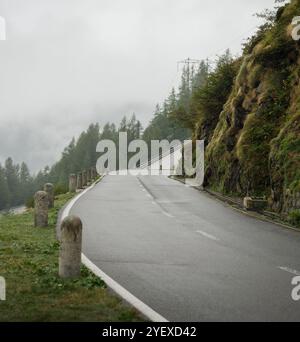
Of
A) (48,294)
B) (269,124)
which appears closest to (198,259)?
(48,294)

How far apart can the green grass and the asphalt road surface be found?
1.76 feet

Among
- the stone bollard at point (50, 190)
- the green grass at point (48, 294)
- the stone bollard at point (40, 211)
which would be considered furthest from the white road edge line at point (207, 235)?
the stone bollard at point (50, 190)

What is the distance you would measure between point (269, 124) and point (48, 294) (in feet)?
50.6

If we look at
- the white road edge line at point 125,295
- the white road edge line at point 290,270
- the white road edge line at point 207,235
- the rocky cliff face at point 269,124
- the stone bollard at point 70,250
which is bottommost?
the white road edge line at point 207,235

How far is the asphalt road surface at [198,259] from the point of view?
672 centimetres

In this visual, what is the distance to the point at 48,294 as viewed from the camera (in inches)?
277

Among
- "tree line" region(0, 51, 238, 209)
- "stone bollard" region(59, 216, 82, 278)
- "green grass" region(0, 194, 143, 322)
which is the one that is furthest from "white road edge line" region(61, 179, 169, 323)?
"tree line" region(0, 51, 238, 209)

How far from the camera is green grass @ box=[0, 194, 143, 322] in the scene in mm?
6062

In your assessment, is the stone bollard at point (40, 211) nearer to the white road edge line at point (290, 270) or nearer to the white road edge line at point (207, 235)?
the white road edge line at point (207, 235)

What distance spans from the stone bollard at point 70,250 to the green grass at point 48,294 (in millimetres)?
167

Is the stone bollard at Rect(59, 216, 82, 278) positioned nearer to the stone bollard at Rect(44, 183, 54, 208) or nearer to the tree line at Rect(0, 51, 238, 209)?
the stone bollard at Rect(44, 183, 54, 208)

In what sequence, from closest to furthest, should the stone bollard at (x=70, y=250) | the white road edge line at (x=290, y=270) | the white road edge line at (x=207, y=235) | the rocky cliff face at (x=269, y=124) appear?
the stone bollard at (x=70, y=250) < the white road edge line at (x=290, y=270) < the white road edge line at (x=207, y=235) < the rocky cliff face at (x=269, y=124)

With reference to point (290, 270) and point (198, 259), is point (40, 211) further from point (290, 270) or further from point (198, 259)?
point (290, 270)

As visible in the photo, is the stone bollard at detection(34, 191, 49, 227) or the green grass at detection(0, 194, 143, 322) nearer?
the green grass at detection(0, 194, 143, 322)
